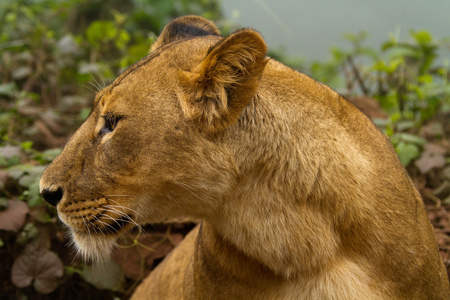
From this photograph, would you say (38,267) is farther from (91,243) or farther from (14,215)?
(91,243)

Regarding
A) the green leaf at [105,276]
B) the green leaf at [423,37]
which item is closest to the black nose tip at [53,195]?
the green leaf at [105,276]

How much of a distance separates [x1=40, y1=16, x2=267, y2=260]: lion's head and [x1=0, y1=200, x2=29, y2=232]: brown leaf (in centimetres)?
88

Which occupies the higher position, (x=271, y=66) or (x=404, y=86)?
(x=271, y=66)

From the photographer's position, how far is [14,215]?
2674 millimetres

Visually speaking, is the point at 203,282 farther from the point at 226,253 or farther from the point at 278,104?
the point at 278,104

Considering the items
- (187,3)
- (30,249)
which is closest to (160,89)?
(30,249)

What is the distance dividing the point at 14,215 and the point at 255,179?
5.02ft

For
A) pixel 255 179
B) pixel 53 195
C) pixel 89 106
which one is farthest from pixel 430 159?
pixel 89 106

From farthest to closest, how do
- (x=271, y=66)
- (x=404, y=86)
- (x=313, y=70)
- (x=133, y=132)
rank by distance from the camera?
(x=313, y=70) → (x=404, y=86) → (x=271, y=66) → (x=133, y=132)

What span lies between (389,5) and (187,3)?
8.82 feet

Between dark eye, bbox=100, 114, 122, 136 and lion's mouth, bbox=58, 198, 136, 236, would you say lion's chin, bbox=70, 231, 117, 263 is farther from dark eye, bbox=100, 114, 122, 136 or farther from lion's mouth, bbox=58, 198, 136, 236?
dark eye, bbox=100, 114, 122, 136

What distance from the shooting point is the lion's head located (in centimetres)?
173

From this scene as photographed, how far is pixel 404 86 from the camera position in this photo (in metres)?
4.64

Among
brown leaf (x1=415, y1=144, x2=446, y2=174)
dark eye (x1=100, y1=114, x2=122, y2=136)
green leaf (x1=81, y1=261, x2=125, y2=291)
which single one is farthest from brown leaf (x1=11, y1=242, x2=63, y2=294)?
brown leaf (x1=415, y1=144, x2=446, y2=174)
